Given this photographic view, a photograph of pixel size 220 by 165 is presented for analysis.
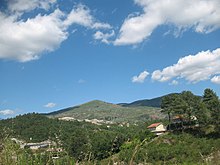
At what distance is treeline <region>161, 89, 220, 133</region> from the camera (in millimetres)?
74000

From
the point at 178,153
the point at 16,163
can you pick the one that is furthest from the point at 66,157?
the point at 178,153

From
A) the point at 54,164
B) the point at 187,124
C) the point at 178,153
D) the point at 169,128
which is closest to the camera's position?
the point at 54,164

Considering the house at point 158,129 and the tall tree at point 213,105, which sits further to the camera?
the house at point 158,129

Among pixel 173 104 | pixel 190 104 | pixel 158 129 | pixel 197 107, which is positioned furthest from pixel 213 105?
pixel 158 129

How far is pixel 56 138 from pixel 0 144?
1.08 metres

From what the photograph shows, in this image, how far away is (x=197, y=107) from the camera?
7812 cm

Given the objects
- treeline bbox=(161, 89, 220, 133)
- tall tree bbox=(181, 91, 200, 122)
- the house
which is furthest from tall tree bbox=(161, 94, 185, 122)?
the house

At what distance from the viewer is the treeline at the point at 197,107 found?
2913 inches

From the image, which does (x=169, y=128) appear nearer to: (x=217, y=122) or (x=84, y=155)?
(x=217, y=122)

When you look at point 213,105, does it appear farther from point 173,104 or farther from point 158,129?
point 158,129

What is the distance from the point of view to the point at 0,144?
17.5ft

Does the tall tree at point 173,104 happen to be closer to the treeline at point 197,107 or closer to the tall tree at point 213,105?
the treeline at point 197,107

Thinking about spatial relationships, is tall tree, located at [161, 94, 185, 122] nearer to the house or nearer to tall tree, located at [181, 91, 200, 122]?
tall tree, located at [181, 91, 200, 122]

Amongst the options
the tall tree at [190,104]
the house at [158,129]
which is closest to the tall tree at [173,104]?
the tall tree at [190,104]
